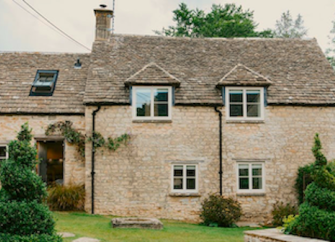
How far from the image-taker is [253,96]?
57.8ft

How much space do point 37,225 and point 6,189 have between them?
2.92 ft

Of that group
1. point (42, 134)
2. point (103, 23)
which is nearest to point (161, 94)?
point (42, 134)

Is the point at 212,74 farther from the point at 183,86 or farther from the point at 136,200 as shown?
the point at 136,200

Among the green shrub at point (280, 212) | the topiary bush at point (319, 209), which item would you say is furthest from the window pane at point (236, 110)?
the topiary bush at point (319, 209)

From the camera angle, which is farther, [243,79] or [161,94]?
[243,79]

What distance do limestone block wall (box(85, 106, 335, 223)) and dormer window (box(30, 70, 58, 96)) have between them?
10.1ft

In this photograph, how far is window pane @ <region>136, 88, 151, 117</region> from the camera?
17141 millimetres

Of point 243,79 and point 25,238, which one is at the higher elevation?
point 243,79

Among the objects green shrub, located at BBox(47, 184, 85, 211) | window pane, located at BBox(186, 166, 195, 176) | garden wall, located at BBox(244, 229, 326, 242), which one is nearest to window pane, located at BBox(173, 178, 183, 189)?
window pane, located at BBox(186, 166, 195, 176)

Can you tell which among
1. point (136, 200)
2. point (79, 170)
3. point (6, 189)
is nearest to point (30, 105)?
point (79, 170)

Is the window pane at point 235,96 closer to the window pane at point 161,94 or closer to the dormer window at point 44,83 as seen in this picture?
the window pane at point 161,94

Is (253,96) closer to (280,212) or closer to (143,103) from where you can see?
(143,103)

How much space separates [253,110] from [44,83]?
968cm

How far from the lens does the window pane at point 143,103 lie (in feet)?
56.2
